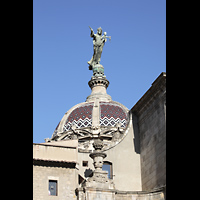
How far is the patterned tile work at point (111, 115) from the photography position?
4934 cm

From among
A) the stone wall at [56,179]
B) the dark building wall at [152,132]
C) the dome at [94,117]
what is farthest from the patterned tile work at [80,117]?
the stone wall at [56,179]

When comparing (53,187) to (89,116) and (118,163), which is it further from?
(89,116)

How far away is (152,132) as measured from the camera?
86.8 feet

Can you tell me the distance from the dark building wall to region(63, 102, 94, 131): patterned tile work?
19.9m

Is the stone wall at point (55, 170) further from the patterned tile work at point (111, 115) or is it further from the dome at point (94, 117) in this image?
the patterned tile work at point (111, 115)

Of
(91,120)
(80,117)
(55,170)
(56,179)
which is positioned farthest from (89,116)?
(56,179)

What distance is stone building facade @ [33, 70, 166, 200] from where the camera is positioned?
2461cm

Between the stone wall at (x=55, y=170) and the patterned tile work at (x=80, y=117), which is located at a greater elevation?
the patterned tile work at (x=80, y=117)

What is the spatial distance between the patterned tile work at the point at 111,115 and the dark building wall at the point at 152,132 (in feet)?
66.4

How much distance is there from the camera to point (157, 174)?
25.2m

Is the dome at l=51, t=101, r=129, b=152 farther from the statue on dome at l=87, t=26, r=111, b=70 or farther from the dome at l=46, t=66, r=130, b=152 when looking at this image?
the statue on dome at l=87, t=26, r=111, b=70
